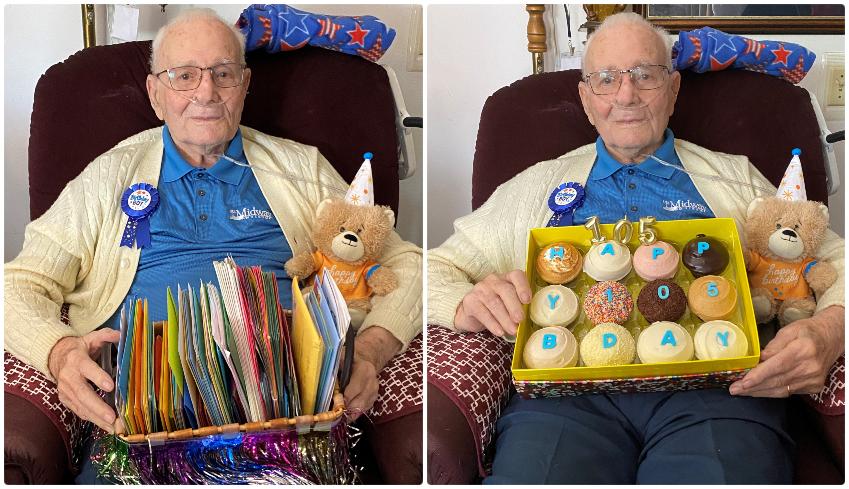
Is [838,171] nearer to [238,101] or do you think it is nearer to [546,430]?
[546,430]

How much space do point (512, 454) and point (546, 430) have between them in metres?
0.07

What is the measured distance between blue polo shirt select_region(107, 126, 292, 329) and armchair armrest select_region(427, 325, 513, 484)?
0.37 meters

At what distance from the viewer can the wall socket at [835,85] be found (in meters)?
2.30

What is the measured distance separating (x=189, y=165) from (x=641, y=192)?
967 millimetres

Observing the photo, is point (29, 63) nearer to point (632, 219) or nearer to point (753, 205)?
point (632, 219)

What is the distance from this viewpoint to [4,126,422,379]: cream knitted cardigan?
1.57 metres

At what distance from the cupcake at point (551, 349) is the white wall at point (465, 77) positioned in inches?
31.5

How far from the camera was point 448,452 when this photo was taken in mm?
1408

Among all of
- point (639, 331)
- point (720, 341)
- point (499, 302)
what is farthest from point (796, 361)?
point (499, 302)

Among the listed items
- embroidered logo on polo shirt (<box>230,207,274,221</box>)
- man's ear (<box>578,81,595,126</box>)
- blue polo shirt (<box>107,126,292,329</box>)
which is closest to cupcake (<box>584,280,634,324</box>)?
man's ear (<box>578,81,595,126</box>)

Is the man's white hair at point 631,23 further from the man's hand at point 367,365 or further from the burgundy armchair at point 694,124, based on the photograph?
the man's hand at point 367,365

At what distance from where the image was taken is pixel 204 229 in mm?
1778

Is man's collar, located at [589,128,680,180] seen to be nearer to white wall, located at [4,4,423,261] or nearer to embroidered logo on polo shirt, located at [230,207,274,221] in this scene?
white wall, located at [4,4,423,261]

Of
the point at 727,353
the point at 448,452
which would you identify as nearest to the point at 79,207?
the point at 448,452
